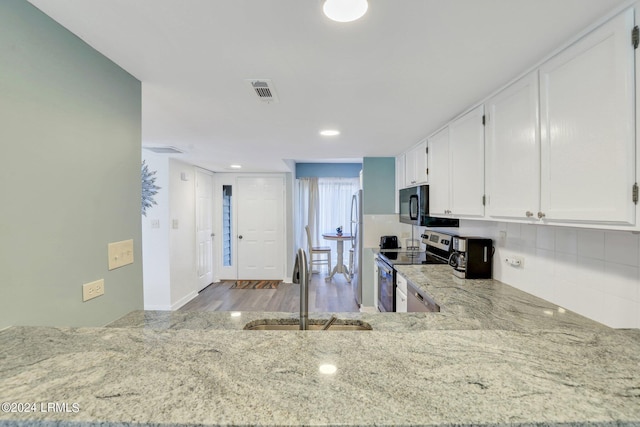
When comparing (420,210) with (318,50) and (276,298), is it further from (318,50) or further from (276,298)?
(276,298)

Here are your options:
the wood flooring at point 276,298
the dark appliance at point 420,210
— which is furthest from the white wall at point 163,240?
the dark appliance at point 420,210

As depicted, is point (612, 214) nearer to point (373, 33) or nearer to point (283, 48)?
point (373, 33)

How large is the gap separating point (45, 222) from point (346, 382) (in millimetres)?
1252

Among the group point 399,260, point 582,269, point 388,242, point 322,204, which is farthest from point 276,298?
point 582,269

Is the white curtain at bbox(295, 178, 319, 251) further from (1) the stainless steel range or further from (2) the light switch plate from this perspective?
(2) the light switch plate

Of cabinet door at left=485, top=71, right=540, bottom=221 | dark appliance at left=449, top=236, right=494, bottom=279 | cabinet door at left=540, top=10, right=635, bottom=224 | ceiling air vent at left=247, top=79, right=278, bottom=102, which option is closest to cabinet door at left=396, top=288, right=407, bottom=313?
dark appliance at left=449, top=236, right=494, bottom=279

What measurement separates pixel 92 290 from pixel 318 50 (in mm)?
1530

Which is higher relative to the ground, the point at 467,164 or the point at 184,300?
the point at 467,164

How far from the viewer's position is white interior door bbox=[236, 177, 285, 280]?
550 centimetres

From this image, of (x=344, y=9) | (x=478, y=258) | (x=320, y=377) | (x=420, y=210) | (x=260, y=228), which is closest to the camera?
(x=320, y=377)

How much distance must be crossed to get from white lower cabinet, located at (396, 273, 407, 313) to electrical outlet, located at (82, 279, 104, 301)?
213 cm

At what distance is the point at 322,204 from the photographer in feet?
19.3

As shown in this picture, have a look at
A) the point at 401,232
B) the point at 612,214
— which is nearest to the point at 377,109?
the point at 612,214

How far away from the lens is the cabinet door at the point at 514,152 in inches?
53.5
